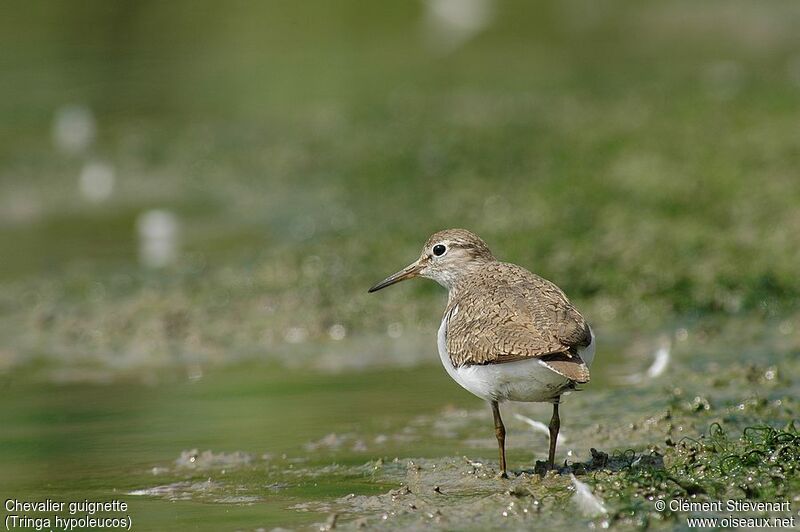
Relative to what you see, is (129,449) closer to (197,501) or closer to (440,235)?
(197,501)

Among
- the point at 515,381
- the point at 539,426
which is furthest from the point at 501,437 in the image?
the point at 539,426

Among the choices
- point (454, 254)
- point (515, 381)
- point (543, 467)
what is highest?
point (454, 254)

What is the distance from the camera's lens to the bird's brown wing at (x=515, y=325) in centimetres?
624

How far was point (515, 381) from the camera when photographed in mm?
6410

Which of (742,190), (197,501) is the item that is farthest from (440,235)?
(742,190)

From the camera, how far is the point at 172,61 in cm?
2650

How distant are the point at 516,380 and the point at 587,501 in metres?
0.71

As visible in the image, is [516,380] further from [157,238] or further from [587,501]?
[157,238]

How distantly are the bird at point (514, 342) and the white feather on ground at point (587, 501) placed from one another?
0.48 metres

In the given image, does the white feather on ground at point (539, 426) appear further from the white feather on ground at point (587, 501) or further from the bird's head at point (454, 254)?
the white feather on ground at point (587, 501)

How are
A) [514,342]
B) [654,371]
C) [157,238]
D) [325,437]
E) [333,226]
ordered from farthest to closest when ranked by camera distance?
[157,238] → [333,226] → [654,371] → [325,437] → [514,342]

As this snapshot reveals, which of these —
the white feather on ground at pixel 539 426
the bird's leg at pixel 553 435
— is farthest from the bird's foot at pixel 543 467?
the white feather on ground at pixel 539 426

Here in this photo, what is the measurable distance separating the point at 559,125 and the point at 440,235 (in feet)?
29.0

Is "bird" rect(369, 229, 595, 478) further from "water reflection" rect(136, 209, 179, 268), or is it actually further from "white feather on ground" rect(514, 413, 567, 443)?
"water reflection" rect(136, 209, 179, 268)
